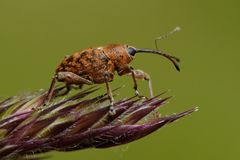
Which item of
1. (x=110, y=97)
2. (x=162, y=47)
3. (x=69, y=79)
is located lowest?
(x=110, y=97)

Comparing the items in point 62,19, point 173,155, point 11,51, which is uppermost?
point 62,19

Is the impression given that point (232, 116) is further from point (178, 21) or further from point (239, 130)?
point (178, 21)

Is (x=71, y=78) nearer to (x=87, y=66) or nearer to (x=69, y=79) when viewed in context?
(x=69, y=79)

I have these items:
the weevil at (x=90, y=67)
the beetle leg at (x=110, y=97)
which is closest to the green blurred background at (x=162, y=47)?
the weevil at (x=90, y=67)

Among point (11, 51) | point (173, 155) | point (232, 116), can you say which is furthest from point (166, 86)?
point (11, 51)

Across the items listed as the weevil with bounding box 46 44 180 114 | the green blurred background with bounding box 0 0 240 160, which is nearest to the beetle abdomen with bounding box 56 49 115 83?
the weevil with bounding box 46 44 180 114

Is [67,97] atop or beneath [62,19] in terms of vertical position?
beneath

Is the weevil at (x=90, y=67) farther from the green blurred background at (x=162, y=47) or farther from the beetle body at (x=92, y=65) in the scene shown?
the green blurred background at (x=162, y=47)

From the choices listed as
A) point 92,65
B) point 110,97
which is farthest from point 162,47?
point 110,97
